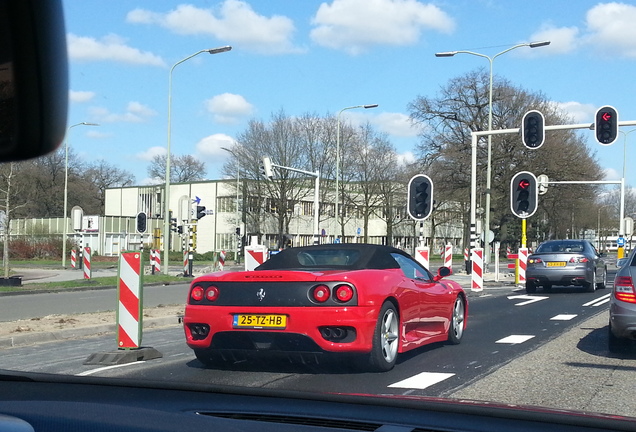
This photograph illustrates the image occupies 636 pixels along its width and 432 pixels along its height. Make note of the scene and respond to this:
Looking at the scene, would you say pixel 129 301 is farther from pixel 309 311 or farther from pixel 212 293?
pixel 309 311

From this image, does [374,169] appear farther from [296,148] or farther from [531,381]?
[531,381]

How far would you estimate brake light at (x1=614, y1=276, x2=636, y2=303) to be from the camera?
940 centimetres

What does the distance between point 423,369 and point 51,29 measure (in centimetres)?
616

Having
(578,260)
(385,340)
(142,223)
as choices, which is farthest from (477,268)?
(142,223)

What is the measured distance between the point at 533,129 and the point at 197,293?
17.0 meters

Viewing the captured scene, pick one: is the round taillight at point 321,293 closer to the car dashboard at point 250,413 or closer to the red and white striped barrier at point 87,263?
the car dashboard at point 250,413

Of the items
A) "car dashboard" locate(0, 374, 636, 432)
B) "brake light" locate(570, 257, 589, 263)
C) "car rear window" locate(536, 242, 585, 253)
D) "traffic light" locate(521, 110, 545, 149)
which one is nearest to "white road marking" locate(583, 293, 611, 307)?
"brake light" locate(570, 257, 589, 263)

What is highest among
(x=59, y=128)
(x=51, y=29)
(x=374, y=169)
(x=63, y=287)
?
(x=374, y=169)

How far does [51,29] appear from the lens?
119 inches

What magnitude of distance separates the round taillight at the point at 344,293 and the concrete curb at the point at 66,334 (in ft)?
17.8

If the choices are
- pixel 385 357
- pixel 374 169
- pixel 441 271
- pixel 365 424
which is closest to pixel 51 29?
pixel 365 424

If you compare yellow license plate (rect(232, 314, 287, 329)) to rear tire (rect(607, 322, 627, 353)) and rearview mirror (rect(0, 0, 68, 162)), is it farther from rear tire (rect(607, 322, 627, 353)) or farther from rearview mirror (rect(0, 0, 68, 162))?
rearview mirror (rect(0, 0, 68, 162))

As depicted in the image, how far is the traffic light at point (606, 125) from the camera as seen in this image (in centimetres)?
2247

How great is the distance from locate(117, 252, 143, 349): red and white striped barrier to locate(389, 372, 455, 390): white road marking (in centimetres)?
344
